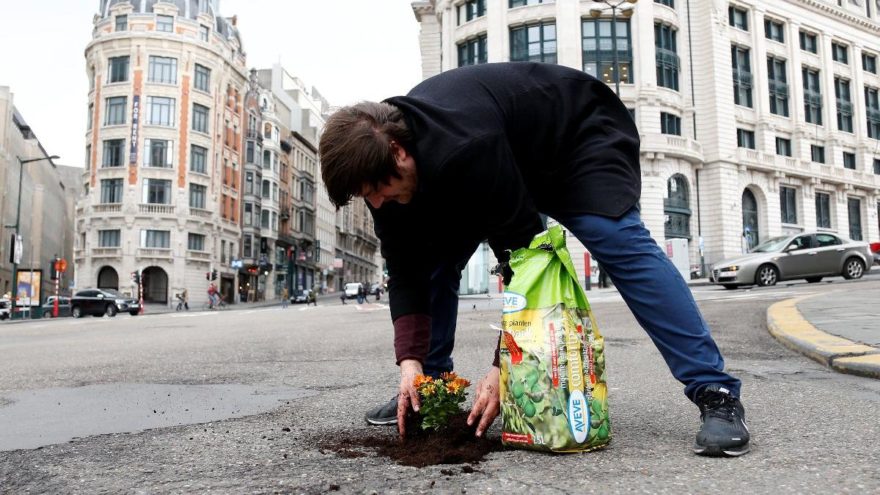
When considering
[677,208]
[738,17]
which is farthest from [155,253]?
[738,17]

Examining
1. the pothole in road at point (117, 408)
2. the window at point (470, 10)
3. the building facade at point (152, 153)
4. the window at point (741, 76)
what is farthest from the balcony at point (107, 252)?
the pothole in road at point (117, 408)

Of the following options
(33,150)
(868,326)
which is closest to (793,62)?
(868,326)

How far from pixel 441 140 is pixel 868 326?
18.3ft

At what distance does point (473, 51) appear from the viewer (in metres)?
44.3

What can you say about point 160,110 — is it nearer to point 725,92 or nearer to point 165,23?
point 165,23

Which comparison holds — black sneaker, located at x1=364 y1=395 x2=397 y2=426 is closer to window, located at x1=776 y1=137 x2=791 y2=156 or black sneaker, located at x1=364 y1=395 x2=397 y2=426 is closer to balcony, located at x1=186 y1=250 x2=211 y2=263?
balcony, located at x1=186 y1=250 x2=211 y2=263

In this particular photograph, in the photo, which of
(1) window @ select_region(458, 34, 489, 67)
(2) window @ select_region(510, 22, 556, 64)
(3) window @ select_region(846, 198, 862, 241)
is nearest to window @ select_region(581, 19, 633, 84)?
(2) window @ select_region(510, 22, 556, 64)

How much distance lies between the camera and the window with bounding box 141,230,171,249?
48.3 m

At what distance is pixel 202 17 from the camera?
2048 inches

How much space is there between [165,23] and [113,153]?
10145 mm

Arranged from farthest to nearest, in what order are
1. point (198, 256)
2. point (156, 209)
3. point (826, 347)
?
point (198, 256)
point (156, 209)
point (826, 347)

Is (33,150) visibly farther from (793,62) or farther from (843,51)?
(843,51)

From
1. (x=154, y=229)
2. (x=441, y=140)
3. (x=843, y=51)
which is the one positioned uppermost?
(x=843, y=51)

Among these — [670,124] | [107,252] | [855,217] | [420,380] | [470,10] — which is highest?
[470,10]
